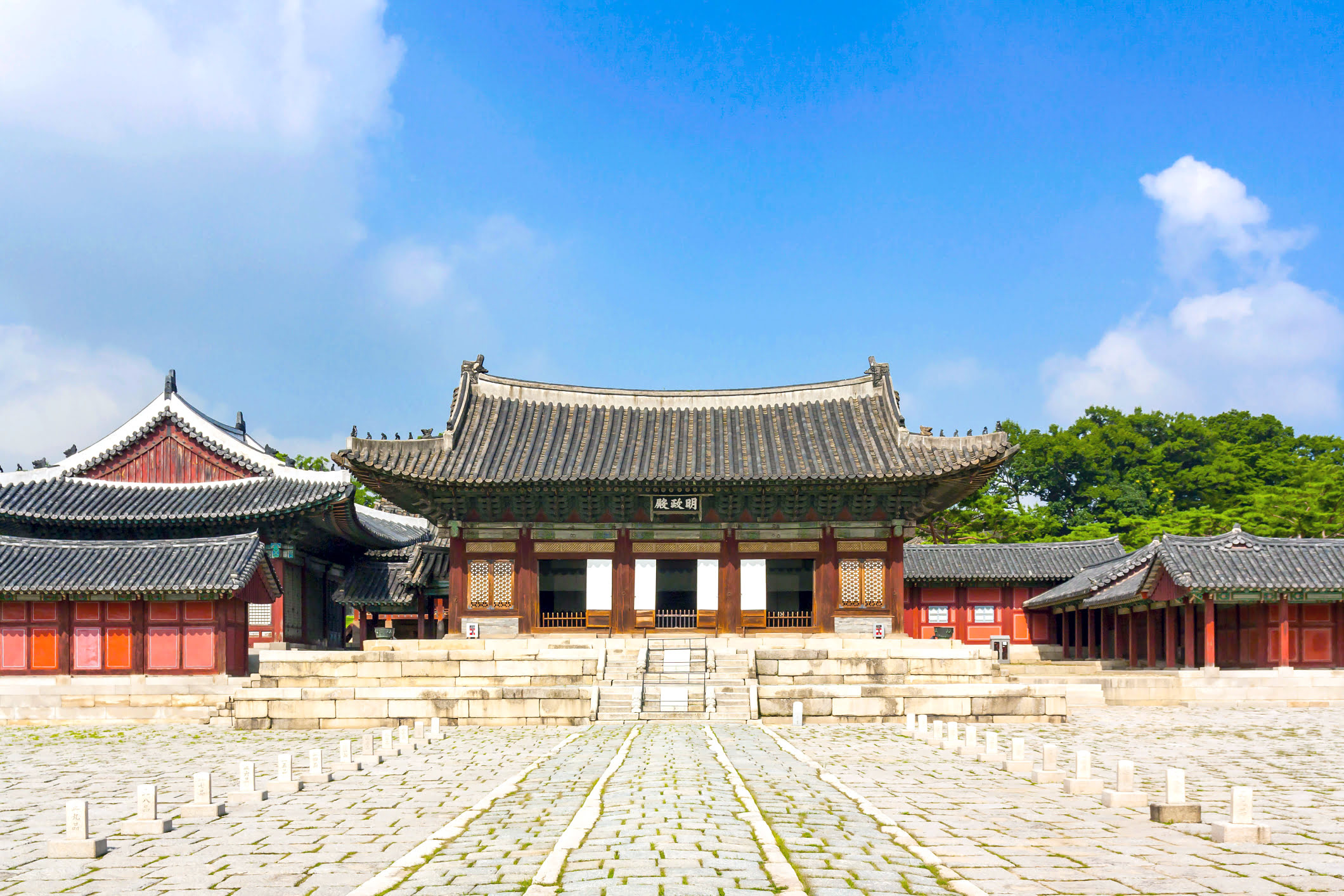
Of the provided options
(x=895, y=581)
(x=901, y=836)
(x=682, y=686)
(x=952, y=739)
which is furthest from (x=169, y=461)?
(x=901, y=836)

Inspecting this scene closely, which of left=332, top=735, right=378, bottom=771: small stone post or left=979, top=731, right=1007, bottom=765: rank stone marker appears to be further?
left=979, top=731, right=1007, bottom=765: rank stone marker

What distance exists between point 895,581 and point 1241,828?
23.3 metres

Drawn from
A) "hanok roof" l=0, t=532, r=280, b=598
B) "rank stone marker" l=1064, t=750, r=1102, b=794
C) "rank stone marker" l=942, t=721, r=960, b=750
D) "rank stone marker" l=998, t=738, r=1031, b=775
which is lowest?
"rank stone marker" l=942, t=721, r=960, b=750

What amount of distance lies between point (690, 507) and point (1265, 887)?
83.6ft

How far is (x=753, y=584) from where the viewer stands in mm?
33188

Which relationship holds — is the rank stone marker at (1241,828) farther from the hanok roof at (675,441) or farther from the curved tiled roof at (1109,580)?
the curved tiled roof at (1109,580)

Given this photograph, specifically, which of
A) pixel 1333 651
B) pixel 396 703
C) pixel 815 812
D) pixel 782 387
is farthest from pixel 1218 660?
pixel 815 812

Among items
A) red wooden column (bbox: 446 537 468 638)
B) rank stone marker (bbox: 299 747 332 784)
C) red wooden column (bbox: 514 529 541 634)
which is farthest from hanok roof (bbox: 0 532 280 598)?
rank stone marker (bbox: 299 747 332 784)

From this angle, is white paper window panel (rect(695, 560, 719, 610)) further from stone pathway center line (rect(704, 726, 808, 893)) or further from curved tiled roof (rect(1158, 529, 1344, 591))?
stone pathway center line (rect(704, 726, 808, 893))

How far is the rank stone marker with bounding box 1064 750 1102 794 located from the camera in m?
12.3

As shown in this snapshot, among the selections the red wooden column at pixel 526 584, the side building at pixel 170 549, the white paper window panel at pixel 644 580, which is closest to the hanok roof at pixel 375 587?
the side building at pixel 170 549

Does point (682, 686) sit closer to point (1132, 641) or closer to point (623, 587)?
point (623, 587)

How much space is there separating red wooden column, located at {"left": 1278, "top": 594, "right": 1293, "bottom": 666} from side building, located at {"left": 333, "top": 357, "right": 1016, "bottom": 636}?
1035 centimetres

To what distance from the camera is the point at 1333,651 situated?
3438 centimetres
